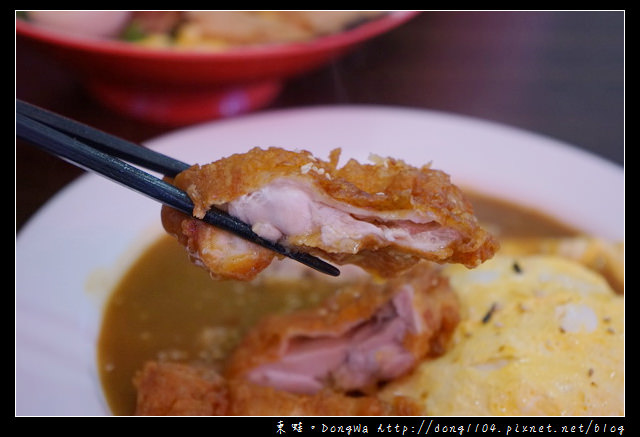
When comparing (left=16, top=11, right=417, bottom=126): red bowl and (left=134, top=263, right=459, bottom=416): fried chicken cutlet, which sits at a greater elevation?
(left=16, top=11, right=417, bottom=126): red bowl

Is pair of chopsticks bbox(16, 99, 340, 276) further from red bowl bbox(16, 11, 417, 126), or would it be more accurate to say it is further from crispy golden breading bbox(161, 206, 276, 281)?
red bowl bbox(16, 11, 417, 126)

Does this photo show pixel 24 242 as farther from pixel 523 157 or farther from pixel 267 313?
pixel 523 157

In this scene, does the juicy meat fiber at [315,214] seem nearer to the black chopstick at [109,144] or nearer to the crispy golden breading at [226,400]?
the black chopstick at [109,144]

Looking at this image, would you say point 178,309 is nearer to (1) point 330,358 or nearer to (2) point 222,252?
(1) point 330,358

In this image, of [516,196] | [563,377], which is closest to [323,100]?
[516,196]

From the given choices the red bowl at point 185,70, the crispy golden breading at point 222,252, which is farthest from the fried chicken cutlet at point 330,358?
the red bowl at point 185,70

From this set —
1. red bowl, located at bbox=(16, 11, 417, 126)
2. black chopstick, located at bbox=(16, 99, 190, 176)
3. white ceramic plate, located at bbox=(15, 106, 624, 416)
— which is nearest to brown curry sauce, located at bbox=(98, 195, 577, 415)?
white ceramic plate, located at bbox=(15, 106, 624, 416)

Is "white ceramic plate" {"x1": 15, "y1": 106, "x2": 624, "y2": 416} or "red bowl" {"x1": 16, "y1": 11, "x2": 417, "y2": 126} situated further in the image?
"red bowl" {"x1": 16, "y1": 11, "x2": 417, "y2": 126}

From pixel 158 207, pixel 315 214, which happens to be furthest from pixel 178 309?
pixel 315 214
